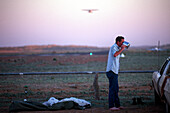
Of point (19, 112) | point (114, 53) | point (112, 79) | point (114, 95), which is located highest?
point (114, 53)

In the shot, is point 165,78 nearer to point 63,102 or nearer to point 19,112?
point 63,102

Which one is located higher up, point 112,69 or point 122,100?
point 112,69

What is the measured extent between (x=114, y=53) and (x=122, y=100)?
9.41 ft

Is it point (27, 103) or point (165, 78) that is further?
point (27, 103)

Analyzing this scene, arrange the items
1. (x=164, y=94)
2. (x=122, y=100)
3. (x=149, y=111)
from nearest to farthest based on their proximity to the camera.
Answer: (x=164, y=94) < (x=149, y=111) < (x=122, y=100)

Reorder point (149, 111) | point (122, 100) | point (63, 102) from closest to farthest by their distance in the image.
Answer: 1. point (149, 111)
2. point (63, 102)
3. point (122, 100)

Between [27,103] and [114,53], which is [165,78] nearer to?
[114,53]

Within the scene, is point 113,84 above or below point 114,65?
below

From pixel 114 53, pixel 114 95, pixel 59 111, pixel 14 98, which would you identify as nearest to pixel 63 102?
pixel 59 111

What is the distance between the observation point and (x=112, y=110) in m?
7.46

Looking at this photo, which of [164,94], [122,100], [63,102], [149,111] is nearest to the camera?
[164,94]

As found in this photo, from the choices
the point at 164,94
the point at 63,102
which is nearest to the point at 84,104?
the point at 63,102

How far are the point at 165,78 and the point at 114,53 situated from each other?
173 centimetres

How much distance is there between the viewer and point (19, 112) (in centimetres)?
747
